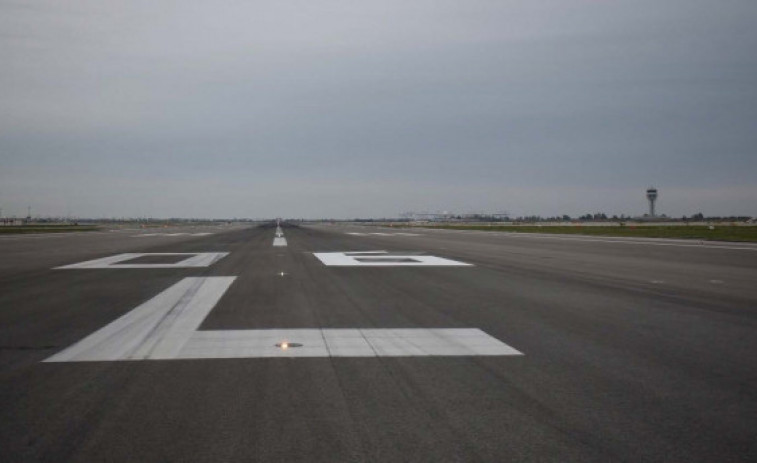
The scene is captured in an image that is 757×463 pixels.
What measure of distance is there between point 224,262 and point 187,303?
904cm

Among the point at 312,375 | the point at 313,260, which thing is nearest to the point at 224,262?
the point at 313,260

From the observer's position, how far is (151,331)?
7.33 metres

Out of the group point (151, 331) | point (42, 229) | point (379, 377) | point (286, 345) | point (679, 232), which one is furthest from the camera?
point (42, 229)

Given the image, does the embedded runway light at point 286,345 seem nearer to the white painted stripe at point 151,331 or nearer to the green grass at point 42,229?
the white painted stripe at point 151,331

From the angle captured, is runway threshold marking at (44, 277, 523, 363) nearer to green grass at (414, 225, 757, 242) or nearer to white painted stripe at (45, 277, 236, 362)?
white painted stripe at (45, 277, 236, 362)

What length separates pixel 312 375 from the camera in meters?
5.27

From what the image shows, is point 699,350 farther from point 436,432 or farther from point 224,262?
point 224,262

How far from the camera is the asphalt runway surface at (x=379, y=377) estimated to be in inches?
145

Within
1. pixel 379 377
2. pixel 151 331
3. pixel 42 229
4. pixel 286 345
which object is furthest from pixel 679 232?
pixel 42 229

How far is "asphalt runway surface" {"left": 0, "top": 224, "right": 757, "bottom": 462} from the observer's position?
370cm

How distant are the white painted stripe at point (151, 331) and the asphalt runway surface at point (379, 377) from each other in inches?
1.8

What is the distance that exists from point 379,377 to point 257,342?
2.04m

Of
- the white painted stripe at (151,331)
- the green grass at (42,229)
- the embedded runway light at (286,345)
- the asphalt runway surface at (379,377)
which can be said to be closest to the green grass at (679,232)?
the asphalt runway surface at (379,377)

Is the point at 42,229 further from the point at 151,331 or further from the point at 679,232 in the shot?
the point at 151,331
